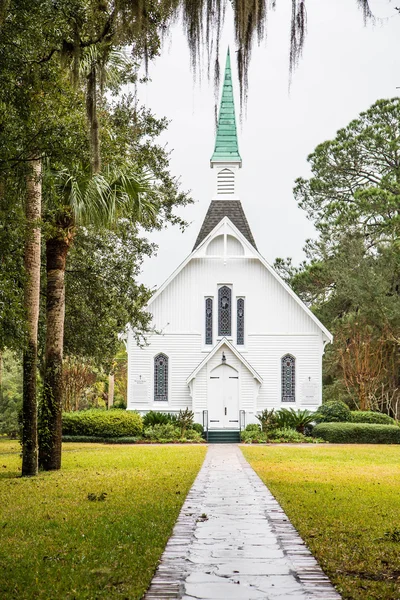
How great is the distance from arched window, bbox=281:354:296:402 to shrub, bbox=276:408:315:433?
6.09ft

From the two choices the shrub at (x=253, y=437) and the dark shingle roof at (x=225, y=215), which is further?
the dark shingle roof at (x=225, y=215)

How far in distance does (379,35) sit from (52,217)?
8.82 metres

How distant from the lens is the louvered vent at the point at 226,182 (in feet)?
119

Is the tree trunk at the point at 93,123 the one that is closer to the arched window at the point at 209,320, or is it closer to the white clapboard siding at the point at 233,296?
the white clapboard siding at the point at 233,296

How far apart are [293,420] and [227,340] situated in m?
4.20

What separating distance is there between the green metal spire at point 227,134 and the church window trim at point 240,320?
21.8 feet

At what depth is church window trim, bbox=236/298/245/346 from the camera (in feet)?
112

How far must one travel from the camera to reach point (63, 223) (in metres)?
16.2

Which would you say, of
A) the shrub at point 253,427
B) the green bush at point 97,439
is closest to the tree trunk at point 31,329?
the green bush at point 97,439

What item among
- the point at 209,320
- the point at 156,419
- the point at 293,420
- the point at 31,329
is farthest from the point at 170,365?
the point at 31,329

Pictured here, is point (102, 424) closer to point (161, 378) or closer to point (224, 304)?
point (161, 378)

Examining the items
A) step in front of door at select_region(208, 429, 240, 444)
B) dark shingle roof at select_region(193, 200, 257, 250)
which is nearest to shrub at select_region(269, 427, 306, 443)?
step in front of door at select_region(208, 429, 240, 444)

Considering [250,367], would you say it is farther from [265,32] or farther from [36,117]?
[265,32]

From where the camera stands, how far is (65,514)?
9.98 metres
